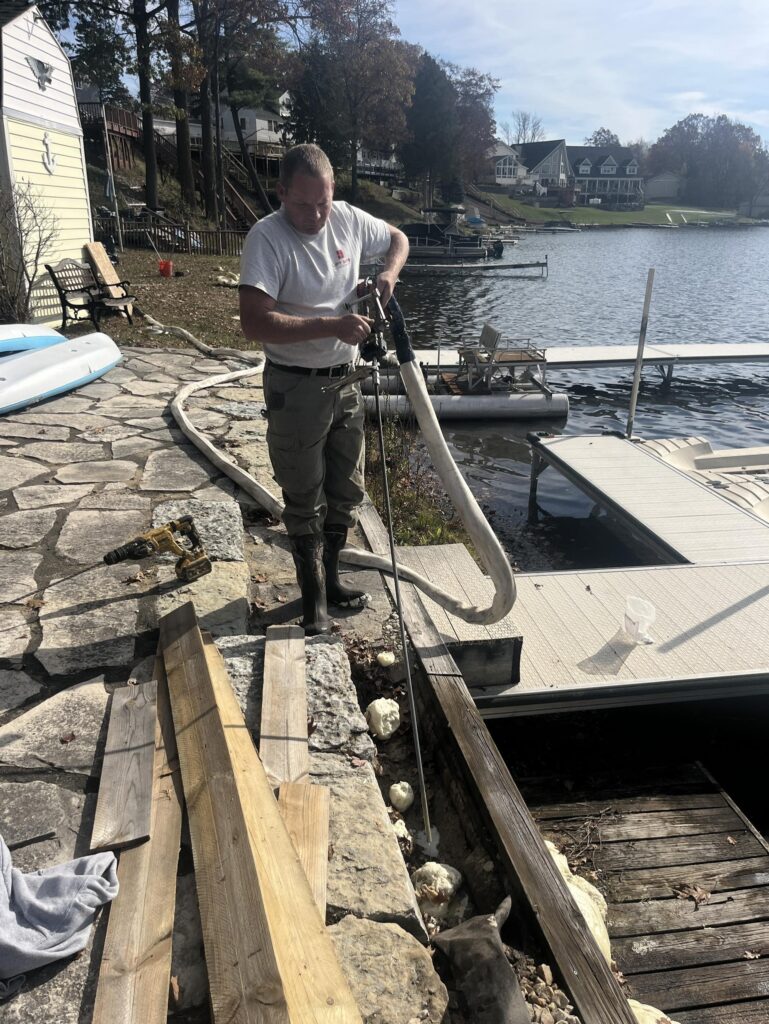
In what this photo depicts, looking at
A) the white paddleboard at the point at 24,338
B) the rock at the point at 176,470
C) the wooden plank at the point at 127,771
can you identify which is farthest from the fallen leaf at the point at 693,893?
the white paddleboard at the point at 24,338

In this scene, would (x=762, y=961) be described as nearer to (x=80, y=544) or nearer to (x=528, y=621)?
(x=528, y=621)

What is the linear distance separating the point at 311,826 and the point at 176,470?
11.2ft

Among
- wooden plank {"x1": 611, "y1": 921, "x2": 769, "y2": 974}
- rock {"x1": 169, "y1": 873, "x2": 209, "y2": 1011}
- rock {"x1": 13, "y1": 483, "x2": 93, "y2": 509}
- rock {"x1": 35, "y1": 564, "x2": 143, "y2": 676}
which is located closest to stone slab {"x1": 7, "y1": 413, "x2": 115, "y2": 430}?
rock {"x1": 13, "y1": 483, "x2": 93, "y2": 509}

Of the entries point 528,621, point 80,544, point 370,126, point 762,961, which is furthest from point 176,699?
point 370,126

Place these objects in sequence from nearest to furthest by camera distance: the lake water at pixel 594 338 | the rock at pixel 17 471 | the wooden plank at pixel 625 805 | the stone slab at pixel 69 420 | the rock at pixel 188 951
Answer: the rock at pixel 188 951 → the wooden plank at pixel 625 805 → the rock at pixel 17 471 → the stone slab at pixel 69 420 → the lake water at pixel 594 338

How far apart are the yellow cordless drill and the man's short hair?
1800 millimetres

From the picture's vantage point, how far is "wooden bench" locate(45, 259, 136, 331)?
1033 centimetres

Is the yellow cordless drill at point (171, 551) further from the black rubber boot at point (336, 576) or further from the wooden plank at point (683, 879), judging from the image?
the wooden plank at point (683, 879)

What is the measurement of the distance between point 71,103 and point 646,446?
444 inches

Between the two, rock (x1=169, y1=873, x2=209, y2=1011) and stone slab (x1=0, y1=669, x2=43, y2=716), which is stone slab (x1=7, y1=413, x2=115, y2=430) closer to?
stone slab (x1=0, y1=669, x2=43, y2=716)

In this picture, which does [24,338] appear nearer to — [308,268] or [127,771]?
[308,268]

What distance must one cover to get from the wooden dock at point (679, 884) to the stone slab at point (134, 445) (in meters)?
3.62

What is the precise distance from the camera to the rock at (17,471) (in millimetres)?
4684

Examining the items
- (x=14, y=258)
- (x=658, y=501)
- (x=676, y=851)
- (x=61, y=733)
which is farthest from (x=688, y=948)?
(x=14, y=258)
